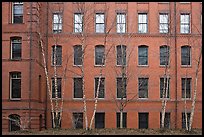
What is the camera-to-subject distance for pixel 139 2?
38500 mm

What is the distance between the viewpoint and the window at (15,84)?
3275 centimetres

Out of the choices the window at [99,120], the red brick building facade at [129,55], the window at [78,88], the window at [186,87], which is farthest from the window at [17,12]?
the window at [186,87]

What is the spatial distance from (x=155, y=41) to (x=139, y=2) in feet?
14.1

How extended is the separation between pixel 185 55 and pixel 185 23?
3275 millimetres

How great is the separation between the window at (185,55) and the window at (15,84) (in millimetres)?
→ 16641

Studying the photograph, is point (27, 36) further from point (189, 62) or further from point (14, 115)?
point (189, 62)

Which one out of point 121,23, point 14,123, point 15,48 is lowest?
point 14,123

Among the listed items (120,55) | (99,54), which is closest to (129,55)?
(120,55)

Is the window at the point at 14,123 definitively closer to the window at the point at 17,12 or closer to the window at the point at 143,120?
the window at the point at 17,12

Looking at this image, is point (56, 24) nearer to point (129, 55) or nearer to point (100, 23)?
point (100, 23)

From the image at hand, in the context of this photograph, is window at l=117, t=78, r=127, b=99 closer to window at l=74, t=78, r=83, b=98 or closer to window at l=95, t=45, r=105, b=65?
window at l=95, t=45, r=105, b=65

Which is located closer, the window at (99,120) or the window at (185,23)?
the window at (99,120)

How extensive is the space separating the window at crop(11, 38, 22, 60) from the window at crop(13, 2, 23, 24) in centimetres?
164

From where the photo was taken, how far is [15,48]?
109 ft
